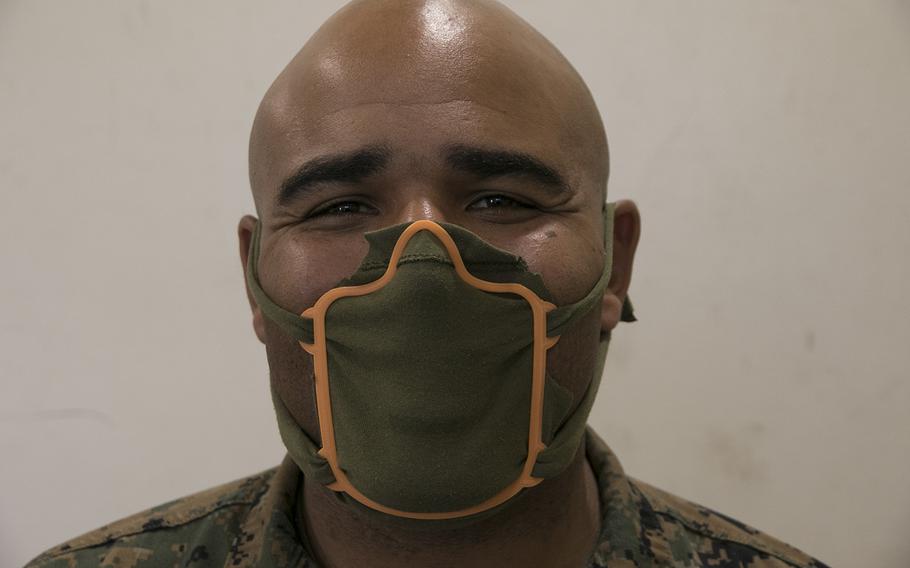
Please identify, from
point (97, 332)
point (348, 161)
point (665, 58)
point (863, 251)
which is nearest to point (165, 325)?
point (97, 332)

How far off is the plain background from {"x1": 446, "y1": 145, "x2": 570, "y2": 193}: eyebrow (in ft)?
2.26

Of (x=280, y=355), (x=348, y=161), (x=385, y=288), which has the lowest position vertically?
(x=280, y=355)

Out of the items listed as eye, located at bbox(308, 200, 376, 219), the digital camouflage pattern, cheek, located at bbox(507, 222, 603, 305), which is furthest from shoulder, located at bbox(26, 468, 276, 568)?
cheek, located at bbox(507, 222, 603, 305)

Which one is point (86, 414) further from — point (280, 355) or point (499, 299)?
point (499, 299)

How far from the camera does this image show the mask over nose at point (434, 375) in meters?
0.99

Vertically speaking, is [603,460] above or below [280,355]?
below

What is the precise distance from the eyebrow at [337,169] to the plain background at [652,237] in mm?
777

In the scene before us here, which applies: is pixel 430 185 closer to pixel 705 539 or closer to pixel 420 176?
pixel 420 176

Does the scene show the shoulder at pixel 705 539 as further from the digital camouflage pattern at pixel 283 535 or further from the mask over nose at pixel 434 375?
the mask over nose at pixel 434 375

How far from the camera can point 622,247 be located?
1.38m

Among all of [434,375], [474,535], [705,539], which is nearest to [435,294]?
[434,375]

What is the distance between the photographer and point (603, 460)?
140cm

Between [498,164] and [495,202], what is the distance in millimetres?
54

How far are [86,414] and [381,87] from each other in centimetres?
119
